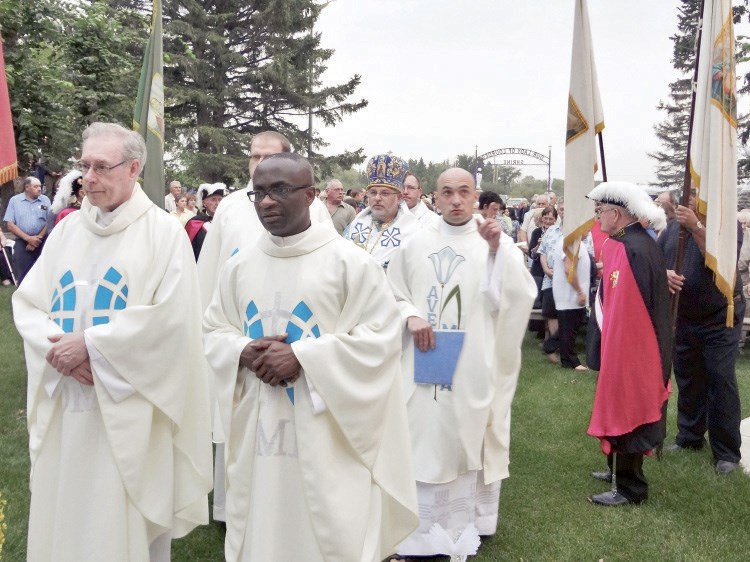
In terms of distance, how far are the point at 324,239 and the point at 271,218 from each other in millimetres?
242

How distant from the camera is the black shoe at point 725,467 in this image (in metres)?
5.97

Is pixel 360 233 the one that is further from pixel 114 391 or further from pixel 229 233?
pixel 114 391

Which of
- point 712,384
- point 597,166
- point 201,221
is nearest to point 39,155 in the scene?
point 201,221

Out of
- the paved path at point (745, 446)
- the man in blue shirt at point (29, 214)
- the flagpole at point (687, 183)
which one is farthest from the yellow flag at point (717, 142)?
the man in blue shirt at point (29, 214)

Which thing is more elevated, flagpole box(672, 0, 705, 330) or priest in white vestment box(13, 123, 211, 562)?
flagpole box(672, 0, 705, 330)

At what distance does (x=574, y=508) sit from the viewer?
5.39 m

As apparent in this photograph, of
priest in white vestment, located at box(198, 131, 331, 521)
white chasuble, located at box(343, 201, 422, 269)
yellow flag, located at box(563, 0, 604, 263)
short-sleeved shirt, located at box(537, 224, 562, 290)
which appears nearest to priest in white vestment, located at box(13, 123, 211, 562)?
priest in white vestment, located at box(198, 131, 331, 521)

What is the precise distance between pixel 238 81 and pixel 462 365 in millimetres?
28573

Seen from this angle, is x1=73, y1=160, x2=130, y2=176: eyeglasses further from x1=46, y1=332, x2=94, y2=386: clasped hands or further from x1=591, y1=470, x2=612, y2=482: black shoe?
x1=591, y1=470, x2=612, y2=482: black shoe

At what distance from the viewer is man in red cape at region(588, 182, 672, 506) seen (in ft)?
16.6

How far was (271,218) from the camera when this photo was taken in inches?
122

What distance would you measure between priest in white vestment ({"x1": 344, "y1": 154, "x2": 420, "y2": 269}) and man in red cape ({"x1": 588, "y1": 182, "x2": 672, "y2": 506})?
4.46 feet

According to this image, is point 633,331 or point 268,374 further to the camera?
point 633,331

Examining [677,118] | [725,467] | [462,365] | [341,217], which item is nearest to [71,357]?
[462,365]
